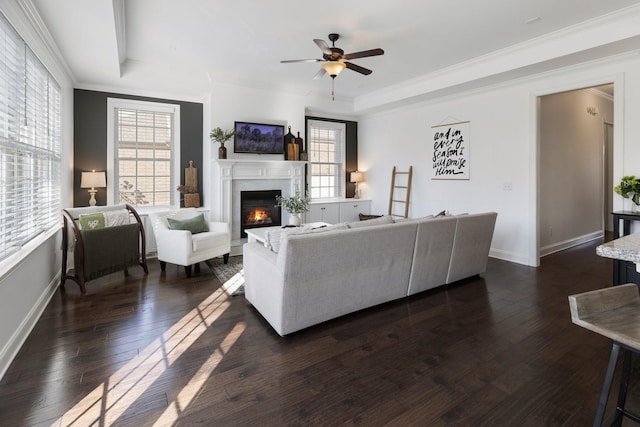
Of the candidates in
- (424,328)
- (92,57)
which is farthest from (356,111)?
(424,328)

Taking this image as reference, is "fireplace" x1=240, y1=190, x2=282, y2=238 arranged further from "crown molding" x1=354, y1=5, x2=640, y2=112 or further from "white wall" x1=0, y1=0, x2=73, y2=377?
"crown molding" x1=354, y1=5, x2=640, y2=112

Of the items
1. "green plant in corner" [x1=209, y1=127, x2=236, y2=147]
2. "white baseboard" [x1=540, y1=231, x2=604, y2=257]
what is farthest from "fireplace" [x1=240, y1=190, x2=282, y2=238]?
"white baseboard" [x1=540, y1=231, x2=604, y2=257]

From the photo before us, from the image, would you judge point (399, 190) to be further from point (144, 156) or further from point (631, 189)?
point (144, 156)

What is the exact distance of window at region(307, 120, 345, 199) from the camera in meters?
7.08

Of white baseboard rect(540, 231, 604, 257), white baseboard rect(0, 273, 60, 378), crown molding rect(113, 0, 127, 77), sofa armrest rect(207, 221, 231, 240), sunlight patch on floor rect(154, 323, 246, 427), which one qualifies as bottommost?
sunlight patch on floor rect(154, 323, 246, 427)

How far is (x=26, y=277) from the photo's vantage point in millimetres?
2750

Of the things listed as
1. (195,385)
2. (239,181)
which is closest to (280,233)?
(195,385)

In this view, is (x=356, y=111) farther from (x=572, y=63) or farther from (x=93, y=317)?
(x=93, y=317)

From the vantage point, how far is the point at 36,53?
10.1 ft

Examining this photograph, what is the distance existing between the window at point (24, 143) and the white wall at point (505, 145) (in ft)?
18.3

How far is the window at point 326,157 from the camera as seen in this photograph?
7082 mm

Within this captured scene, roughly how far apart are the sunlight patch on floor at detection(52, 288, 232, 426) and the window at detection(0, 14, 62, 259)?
1.26 meters

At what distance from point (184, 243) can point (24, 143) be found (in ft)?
6.20

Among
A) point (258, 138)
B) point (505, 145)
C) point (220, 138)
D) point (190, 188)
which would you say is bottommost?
point (190, 188)
